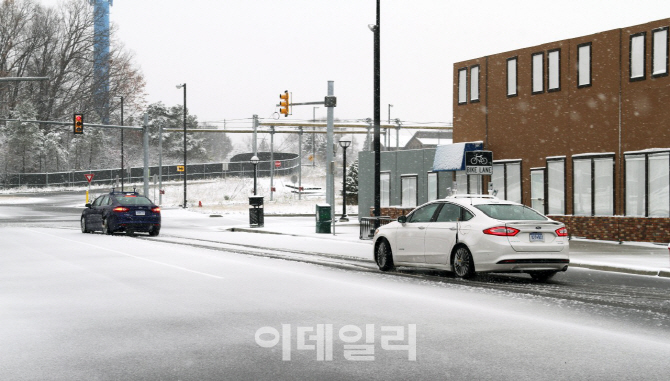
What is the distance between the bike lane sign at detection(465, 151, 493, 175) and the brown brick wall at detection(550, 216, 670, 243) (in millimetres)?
6357

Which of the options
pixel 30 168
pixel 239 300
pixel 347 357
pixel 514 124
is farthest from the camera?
pixel 30 168

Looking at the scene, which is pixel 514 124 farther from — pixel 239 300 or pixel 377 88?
pixel 239 300

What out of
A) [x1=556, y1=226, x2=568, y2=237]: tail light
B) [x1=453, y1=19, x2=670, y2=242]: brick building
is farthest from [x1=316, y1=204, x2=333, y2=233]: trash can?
[x1=556, y1=226, x2=568, y2=237]: tail light

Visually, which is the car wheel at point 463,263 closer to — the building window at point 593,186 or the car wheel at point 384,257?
the car wheel at point 384,257

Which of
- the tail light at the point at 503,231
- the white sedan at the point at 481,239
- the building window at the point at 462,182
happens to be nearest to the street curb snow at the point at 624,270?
the white sedan at the point at 481,239

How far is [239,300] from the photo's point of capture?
1256 centimetres

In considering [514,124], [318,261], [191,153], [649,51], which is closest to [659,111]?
[649,51]

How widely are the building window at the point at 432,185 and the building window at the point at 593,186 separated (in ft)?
28.6

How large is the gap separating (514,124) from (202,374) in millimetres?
26089

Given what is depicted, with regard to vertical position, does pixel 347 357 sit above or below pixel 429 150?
below

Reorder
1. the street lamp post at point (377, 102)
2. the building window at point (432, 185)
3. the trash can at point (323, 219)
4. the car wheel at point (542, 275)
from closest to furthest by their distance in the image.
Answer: the car wheel at point (542, 275)
the street lamp post at point (377, 102)
the trash can at point (323, 219)
the building window at point (432, 185)

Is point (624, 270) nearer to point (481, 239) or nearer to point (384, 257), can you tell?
point (481, 239)

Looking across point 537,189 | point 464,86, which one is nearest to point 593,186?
point 537,189

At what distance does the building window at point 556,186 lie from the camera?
30.0 meters
